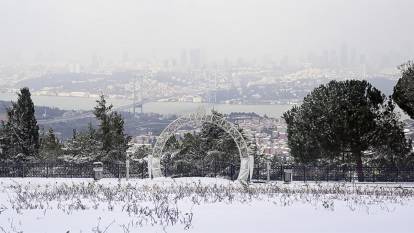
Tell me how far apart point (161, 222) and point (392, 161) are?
117ft

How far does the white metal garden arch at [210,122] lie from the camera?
2894 cm

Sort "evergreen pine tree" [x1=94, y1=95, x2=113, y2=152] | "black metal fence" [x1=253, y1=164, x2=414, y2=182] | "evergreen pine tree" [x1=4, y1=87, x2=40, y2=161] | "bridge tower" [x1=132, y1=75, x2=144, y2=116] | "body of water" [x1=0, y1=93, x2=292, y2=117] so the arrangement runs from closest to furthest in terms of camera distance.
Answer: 1. "black metal fence" [x1=253, y1=164, x2=414, y2=182]
2. "evergreen pine tree" [x1=4, y1=87, x2=40, y2=161]
3. "evergreen pine tree" [x1=94, y1=95, x2=113, y2=152]
4. "body of water" [x1=0, y1=93, x2=292, y2=117]
5. "bridge tower" [x1=132, y1=75, x2=144, y2=116]

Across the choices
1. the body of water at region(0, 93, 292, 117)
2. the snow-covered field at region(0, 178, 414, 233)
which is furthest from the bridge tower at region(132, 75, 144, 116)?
the snow-covered field at region(0, 178, 414, 233)

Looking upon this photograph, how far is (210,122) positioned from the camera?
96.4 ft

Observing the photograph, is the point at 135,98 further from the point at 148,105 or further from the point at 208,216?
the point at 208,216

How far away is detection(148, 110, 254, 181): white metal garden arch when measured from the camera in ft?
94.9

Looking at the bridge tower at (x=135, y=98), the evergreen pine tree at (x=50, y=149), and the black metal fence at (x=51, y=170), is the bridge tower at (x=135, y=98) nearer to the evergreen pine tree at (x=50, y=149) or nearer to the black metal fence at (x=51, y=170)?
the evergreen pine tree at (x=50, y=149)

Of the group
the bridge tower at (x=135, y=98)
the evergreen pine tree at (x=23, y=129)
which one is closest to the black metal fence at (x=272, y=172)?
the evergreen pine tree at (x=23, y=129)

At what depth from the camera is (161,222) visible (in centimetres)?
878

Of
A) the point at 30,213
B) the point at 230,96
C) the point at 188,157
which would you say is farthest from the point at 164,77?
the point at 30,213

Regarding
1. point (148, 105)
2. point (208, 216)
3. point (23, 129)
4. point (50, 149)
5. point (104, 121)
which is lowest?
point (50, 149)

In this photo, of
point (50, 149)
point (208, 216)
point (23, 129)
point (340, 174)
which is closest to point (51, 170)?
point (23, 129)

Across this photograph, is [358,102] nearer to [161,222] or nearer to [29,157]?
[29,157]

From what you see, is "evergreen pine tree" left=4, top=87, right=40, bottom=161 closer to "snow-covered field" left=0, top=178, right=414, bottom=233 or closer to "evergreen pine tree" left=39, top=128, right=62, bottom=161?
"evergreen pine tree" left=39, top=128, right=62, bottom=161
